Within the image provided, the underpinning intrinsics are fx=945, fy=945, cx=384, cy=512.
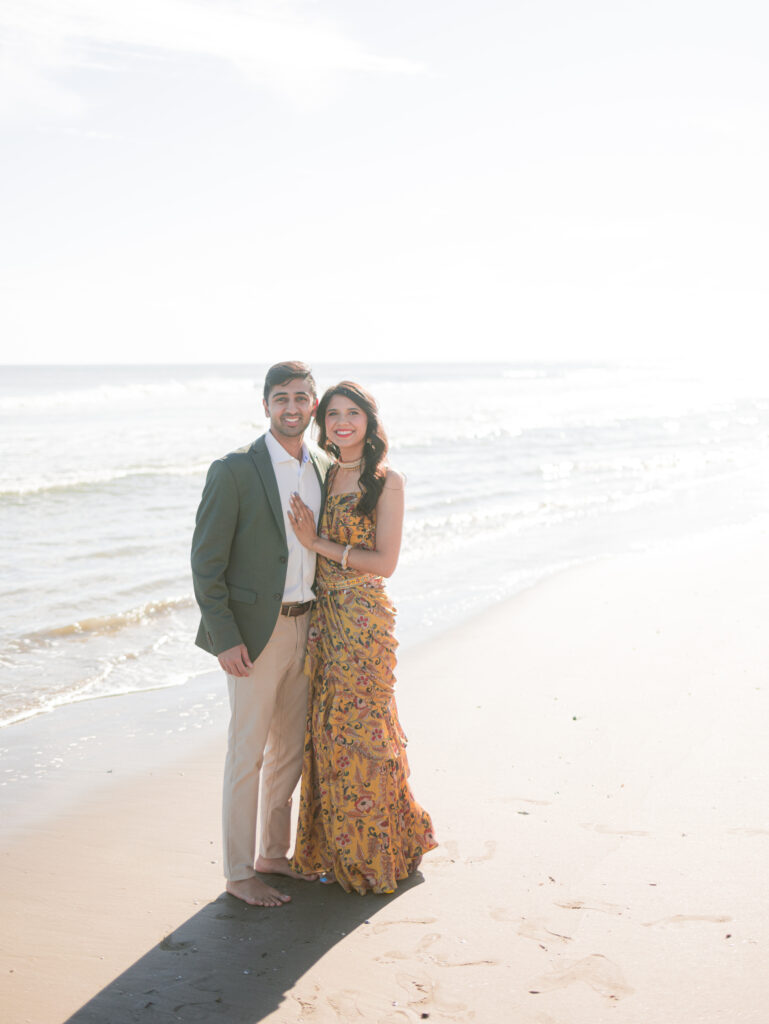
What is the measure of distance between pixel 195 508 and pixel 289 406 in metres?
11.1

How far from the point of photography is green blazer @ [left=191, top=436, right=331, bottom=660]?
3.64 m

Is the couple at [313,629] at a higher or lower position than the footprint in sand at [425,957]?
higher

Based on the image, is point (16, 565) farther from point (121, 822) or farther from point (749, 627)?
point (749, 627)

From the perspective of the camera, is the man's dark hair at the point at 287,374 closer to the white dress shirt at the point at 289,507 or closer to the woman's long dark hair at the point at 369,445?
the woman's long dark hair at the point at 369,445

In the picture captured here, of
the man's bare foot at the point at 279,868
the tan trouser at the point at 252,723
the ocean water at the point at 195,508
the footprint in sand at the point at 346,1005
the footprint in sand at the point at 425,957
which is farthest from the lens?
the ocean water at the point at 195,508

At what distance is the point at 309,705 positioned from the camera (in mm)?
3926

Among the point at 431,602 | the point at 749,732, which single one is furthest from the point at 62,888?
the point at 431,602

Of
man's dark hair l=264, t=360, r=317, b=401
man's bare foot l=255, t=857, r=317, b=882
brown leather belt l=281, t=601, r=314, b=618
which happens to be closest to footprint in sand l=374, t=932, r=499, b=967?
man's bare foot l=255, t=857, r=317, b=882

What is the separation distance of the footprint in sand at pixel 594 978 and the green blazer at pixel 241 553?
1.55 metres

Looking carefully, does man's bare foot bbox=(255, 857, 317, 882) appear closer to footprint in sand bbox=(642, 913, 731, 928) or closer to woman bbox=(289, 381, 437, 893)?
woman bbox=(289, 381, 437, 893)

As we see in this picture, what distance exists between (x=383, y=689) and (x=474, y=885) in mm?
842

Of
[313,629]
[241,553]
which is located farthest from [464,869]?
[241,553]

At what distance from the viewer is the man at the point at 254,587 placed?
3.66 meters

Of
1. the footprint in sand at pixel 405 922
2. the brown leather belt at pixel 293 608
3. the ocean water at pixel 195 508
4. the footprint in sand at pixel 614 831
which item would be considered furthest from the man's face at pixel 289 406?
the ocean water at pixel 195 508
